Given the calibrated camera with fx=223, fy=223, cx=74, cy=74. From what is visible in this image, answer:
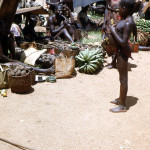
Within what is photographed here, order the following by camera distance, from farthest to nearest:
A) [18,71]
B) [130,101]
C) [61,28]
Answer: [61,28] → [18,71] → [130,101]

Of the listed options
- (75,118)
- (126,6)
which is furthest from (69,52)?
(126,6)

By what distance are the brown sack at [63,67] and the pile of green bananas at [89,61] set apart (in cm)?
58

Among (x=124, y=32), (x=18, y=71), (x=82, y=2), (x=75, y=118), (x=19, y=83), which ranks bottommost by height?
(x=75, y=118)

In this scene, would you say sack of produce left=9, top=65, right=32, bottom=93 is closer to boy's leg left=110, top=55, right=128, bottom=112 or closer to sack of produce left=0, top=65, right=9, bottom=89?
sack of produce left=0, top=65, right=9, bottom=89

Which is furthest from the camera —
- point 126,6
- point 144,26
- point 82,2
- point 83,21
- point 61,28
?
point 83,21

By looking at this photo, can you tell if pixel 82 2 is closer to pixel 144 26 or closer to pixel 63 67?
pixel 144 26

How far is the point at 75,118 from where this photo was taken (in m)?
3.71

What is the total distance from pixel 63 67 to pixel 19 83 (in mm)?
1408

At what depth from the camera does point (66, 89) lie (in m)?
4.96

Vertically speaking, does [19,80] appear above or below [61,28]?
below

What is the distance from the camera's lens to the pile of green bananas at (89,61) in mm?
6074

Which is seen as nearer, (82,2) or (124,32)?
(124,32)

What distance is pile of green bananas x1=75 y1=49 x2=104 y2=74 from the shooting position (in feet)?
19.9

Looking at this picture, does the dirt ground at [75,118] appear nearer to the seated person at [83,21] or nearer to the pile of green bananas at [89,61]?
the pile of green bananas at [89,61]
